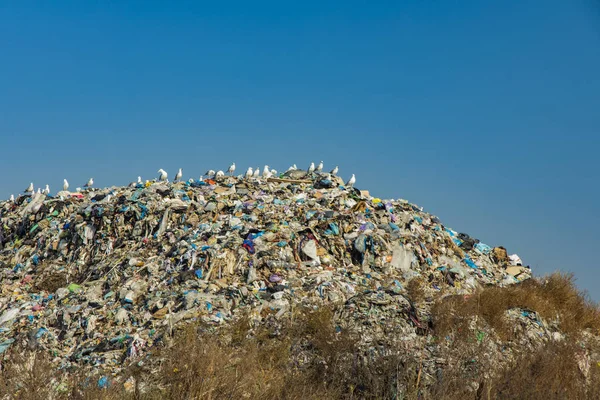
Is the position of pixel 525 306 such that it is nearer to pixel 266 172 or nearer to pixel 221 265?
pixel 221 265

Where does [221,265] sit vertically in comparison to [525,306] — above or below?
above

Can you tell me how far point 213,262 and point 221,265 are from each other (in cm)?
17

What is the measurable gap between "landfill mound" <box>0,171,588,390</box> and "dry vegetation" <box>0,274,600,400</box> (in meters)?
0.41

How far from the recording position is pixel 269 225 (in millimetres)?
11625

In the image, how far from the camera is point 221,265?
10102mm

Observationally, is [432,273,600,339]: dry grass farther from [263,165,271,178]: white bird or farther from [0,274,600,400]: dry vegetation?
[263,165,271,178]: white bird

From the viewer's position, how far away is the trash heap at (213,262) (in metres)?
8.61

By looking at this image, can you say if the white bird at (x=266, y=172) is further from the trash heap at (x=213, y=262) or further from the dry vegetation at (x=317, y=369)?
the dry vegetation at (x=317, y=369)

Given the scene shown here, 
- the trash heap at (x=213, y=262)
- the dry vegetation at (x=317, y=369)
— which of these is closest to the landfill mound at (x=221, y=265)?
the trash heap at (x=213, y=262)

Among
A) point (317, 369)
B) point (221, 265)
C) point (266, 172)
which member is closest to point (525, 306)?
point (317, 369)

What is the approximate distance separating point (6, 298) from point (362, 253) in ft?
24.8

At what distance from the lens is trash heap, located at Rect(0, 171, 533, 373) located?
8.61 meters

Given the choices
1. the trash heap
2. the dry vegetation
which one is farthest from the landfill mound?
the dry vegetation

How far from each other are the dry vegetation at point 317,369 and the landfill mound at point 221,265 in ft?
1.34
